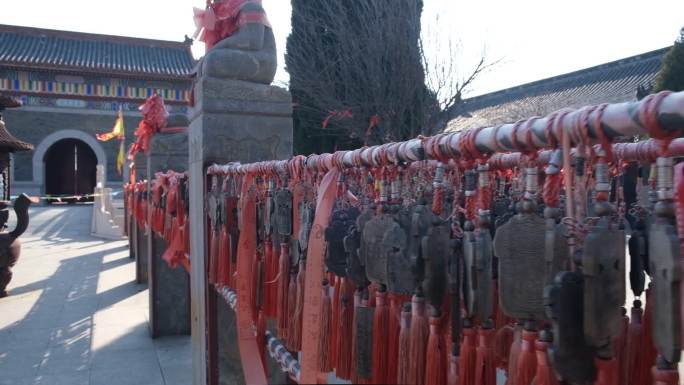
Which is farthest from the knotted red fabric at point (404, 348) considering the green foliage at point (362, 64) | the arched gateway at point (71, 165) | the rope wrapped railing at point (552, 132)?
the arched gateway at point (71, 165)

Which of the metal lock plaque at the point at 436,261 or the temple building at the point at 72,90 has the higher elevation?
the temple building at the point at 72,90

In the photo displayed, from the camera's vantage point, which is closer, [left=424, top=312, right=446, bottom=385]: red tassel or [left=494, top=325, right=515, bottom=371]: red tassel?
[left=424, top=312, right=446, bottom=385]: red tassel

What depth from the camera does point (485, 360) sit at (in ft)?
4.06

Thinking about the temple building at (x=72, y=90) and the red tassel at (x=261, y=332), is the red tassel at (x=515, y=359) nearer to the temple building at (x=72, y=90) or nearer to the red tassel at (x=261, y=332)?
the red tassel at (x=261, y=332)

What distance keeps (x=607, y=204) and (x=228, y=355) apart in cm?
255

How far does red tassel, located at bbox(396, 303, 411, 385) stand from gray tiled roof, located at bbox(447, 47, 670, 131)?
1683cm

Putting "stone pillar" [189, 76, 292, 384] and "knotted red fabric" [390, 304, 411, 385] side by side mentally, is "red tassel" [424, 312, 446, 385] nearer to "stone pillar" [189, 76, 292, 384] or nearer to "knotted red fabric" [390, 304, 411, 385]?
"knotted red fabric" [390, 304, 411, 385]

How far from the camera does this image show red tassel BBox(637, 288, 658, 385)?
1327mm

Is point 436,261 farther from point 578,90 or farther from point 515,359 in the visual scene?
point 578,90

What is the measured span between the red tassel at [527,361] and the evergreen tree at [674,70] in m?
12.9

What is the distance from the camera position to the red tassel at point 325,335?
1.56m

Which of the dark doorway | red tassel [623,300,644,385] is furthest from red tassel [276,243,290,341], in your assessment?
the dark doorway

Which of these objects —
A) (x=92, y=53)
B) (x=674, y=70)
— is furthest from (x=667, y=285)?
(x=92, y=53)

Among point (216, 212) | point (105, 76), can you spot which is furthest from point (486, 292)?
point (105, 76)
